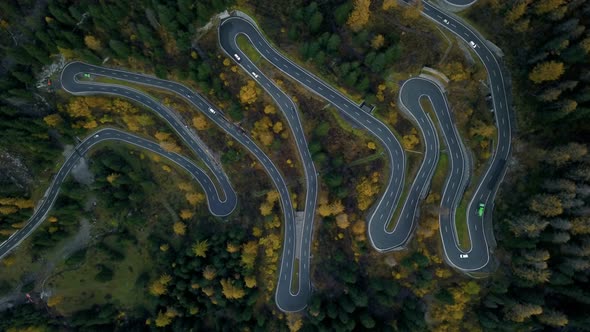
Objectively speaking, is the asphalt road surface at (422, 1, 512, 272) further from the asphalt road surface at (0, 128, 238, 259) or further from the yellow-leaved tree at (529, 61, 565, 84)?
the asphalt road surface at (0, 128, 238, 259)


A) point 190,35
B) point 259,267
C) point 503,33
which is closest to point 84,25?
point 190,35

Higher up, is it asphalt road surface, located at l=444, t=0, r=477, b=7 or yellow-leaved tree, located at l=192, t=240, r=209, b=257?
asphalt road surface, located at l=444, t=0, r=477, b=7

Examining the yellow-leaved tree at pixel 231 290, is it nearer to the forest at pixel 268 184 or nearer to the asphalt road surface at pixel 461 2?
the forest at pixel 268 184

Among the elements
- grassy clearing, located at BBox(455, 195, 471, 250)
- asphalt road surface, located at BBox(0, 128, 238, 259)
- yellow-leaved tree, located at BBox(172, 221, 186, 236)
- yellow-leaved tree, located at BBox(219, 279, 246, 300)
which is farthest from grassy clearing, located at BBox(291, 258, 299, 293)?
grassy clearing, located at BBox(455, 195, 471, 250)

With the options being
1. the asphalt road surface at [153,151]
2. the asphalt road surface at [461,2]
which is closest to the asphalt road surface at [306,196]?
the asphalt road surface at [153,151]

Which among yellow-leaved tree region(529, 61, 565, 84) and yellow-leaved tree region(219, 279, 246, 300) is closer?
yellow-leaved tree region(529, 61, 565, 84)

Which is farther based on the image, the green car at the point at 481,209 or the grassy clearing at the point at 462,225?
the grassy clearing at the point at 462,225
